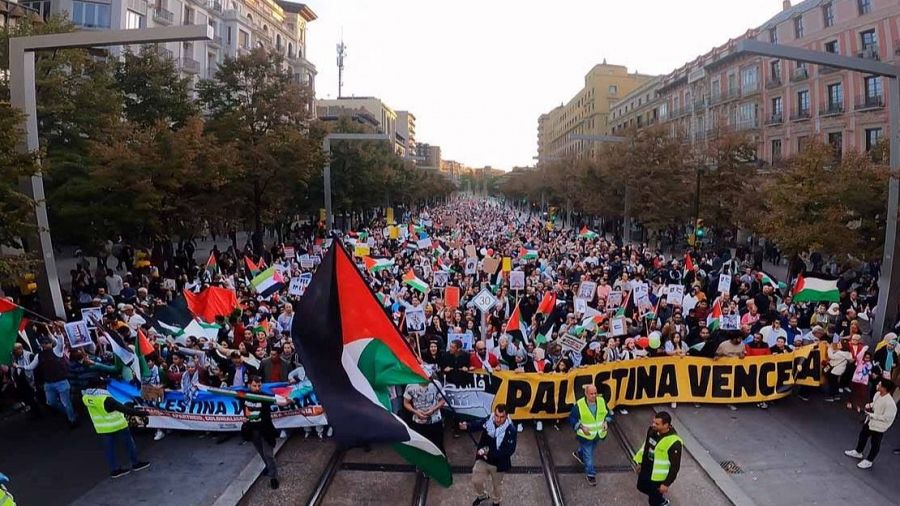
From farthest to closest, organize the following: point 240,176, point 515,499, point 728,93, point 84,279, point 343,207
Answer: point 728,93
point 343,207
point 240,176
point 84,279
point 515,499

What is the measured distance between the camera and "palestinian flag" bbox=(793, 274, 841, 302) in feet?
55.8

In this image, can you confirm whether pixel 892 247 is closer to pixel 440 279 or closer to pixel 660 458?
pixel 440 279

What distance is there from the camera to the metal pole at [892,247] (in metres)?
15.1

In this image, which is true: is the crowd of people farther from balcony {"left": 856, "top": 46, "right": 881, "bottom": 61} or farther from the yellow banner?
balcony {"left": 856, "top": 46, "right": 881, "bottom": 61}

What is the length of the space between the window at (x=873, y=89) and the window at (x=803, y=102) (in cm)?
531

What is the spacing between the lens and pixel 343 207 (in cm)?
4428

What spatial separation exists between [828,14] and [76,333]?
148ft

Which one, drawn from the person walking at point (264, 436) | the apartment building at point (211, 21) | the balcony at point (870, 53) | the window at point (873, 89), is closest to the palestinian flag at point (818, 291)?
the person walking at point (264, 436)

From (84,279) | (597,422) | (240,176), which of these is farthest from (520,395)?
(240,176)

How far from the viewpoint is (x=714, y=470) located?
380 inches

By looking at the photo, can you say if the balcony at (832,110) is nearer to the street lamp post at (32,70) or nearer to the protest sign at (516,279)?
the protest sign at (516,279)

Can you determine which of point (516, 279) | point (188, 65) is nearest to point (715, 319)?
point (516, 279)

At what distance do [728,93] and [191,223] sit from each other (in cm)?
4584

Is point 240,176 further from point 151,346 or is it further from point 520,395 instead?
point 520,395
